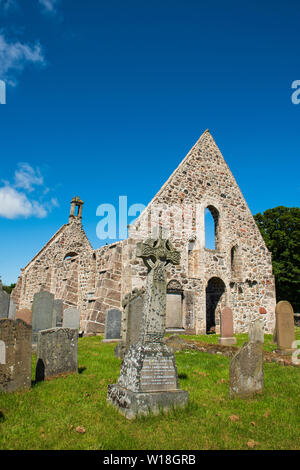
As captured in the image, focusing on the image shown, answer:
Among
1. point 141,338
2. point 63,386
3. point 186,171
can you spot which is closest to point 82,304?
point 186,171

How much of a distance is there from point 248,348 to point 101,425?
9.14ft

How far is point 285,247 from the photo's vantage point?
28.4m

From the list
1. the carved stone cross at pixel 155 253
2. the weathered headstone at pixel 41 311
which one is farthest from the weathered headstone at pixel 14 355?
the weathered headstone at pixel 41 311

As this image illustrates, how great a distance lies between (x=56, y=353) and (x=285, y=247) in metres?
25.9

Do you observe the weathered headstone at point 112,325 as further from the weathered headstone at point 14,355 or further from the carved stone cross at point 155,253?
the carved stone cross at point 155,253

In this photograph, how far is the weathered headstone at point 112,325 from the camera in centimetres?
1107

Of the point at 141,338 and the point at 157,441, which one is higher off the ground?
the point at 141,338

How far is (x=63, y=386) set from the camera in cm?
561

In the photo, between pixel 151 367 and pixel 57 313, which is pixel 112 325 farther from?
pixel 151 367

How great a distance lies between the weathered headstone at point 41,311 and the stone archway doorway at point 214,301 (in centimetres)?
835

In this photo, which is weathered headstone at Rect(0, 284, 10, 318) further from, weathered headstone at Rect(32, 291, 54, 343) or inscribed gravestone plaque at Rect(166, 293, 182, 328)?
inscribed gravestone plaque at Rect(166, 293, 182, 328)

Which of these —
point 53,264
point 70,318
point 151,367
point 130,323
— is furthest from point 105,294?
point 53,264

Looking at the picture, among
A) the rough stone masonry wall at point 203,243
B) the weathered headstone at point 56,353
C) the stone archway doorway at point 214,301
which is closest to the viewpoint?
the weathered headstone at point 56,353

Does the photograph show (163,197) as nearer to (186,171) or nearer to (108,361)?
(186,171)
